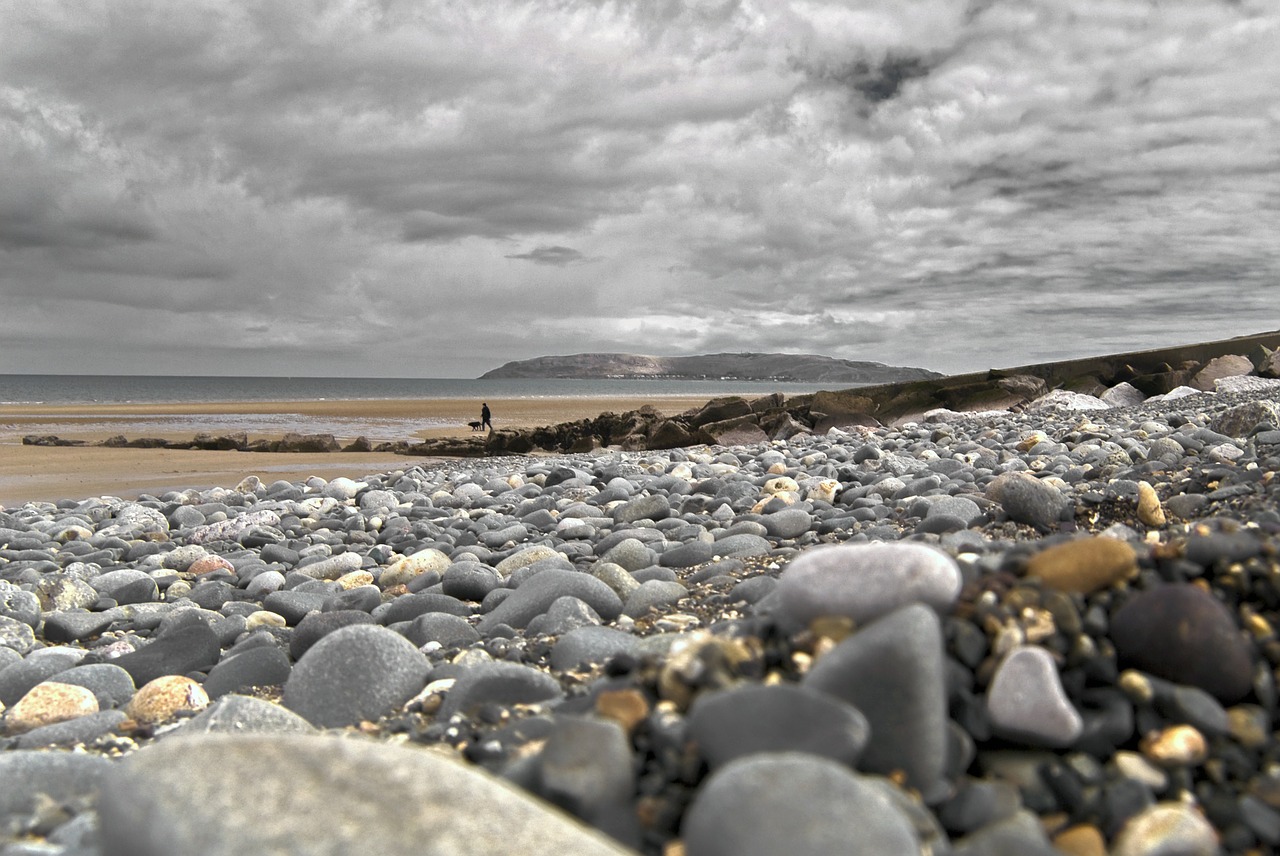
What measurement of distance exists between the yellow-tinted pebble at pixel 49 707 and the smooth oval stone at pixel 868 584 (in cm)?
245

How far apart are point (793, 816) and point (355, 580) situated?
383 centimetres

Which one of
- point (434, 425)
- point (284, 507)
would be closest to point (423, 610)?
point (284, 507)

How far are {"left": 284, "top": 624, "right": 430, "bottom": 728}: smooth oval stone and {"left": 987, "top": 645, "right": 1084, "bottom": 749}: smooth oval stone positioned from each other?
1651 mm

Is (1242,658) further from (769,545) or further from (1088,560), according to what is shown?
(769,545)

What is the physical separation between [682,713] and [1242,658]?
1.03 metres

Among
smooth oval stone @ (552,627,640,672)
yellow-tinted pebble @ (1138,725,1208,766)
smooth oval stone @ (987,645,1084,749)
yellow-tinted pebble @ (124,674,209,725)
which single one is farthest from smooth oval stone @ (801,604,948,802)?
yellow-tinted pebble @ (124,674,209,725)

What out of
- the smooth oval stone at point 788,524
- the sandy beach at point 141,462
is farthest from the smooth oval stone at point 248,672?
the sandy beach at point 141,462

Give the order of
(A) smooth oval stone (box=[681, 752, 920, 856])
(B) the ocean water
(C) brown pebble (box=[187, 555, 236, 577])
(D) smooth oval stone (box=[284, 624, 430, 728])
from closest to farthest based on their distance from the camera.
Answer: (A) smooth oval stone (box=[681, 752, 920, 856]), (D) smooth oval stone (box=[284, 624, 430, 728]), (C) brown pebble (box=[187, 555, 236, 577]), (B) the ocean water

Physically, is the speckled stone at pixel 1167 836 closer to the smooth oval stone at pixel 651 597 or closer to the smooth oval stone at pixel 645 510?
the smooth oval stone at pixel 651 597

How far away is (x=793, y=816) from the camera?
1.07 metres

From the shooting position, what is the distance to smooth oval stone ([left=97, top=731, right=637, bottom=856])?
107 centimetres

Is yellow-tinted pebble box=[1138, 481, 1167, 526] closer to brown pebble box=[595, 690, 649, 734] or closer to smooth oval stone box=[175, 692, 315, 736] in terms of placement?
brown pebble box=[595, 690, 649, 734]

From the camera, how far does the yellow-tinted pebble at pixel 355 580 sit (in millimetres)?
4410

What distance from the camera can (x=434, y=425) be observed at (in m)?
26.3
